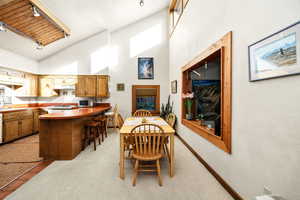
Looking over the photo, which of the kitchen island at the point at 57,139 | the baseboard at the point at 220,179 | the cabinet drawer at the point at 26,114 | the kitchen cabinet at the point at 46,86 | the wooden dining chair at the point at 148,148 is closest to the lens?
the baseboard at the point at 220,179

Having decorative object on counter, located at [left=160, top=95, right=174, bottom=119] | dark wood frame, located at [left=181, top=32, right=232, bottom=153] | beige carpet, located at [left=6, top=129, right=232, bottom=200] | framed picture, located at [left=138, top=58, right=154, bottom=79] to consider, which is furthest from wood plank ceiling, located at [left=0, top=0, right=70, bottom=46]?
decorative object on counter, located at [left=160, top=95, right=174, bottom=119]

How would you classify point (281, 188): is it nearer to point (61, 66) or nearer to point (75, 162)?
point (75, 162)

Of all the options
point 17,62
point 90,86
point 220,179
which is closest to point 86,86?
point 90,86

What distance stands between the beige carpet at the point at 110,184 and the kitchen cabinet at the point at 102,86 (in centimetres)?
290

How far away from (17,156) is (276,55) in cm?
472

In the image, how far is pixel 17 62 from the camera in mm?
4156

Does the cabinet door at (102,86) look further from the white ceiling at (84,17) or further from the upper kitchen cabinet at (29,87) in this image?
the upper kitchen cabinet at (29,87)

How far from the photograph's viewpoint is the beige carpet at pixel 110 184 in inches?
66.1

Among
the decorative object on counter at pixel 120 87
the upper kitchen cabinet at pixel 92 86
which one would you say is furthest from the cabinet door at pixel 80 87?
the decorative object on counter at pixel 120 87

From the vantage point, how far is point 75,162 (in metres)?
2.55

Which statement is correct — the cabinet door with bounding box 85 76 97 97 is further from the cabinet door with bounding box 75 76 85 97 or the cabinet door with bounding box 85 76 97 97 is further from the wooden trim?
the wooden trim

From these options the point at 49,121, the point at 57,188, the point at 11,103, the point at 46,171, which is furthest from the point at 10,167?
the point at 11,103

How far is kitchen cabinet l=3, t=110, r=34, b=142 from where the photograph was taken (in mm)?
3443

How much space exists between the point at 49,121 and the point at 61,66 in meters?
3.51
